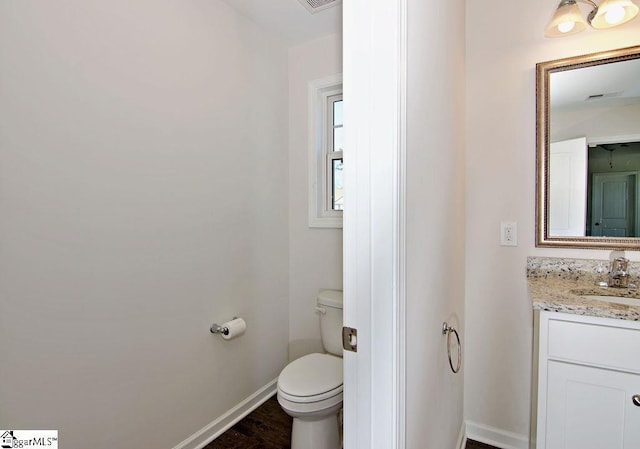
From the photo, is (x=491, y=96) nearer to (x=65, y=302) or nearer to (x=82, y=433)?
(x=65, y=302)

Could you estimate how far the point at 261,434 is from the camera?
1.84 meters

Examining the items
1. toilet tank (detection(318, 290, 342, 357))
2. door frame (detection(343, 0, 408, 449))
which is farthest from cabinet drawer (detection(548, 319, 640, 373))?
toilet tank (detection(318, 290, 342, 357))

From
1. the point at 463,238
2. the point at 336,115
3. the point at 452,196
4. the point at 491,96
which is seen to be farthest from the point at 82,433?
the point at 491,96

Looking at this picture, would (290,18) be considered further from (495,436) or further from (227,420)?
(495,436)

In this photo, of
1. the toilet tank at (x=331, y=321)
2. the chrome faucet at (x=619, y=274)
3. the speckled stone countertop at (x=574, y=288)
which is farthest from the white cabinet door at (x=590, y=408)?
the toilet tank at (x=331, y=321)

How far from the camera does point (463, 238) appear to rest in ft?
5.72

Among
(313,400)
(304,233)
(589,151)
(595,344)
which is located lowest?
(313,400)

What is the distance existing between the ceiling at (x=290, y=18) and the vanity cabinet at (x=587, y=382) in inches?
79.8

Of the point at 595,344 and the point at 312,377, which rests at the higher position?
the point at 595,344

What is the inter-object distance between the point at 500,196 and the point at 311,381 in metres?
1.40

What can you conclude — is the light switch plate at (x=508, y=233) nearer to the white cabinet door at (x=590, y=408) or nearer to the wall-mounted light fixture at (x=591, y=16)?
the white cabinet door at (x=590, y=408)

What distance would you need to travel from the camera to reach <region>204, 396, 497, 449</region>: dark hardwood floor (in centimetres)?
174

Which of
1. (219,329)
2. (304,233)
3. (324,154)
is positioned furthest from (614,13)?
(219,329)

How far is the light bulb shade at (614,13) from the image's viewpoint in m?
1.30
